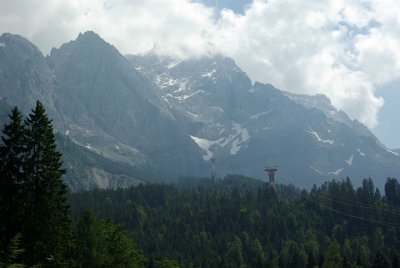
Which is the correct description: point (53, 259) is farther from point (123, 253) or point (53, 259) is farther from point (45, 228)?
point (123, 253)

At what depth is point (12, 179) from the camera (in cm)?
6712

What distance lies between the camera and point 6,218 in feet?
214

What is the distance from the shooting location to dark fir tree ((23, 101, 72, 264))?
65.3 meters

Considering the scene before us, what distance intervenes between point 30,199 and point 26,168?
12.2ft

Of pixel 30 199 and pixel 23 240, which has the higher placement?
pixel 30 199

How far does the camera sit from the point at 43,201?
67.6m

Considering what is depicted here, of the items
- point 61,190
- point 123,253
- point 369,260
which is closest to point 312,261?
point 369,260

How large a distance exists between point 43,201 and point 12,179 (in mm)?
4392

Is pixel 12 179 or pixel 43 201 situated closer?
pixel 12 179

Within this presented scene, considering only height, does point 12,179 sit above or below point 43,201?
above

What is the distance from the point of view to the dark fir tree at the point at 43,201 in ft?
214

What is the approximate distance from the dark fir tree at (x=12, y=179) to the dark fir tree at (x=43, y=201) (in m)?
0.93

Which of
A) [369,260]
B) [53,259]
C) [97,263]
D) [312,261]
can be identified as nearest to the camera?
[53,259]

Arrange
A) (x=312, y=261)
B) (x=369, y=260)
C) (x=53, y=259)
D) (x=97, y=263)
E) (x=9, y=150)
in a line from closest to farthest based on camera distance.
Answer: (x=53, y=259) < (x=9, y=150) < (x=97, y=263) < (x=312, y=261) < (x=369, y=260)
